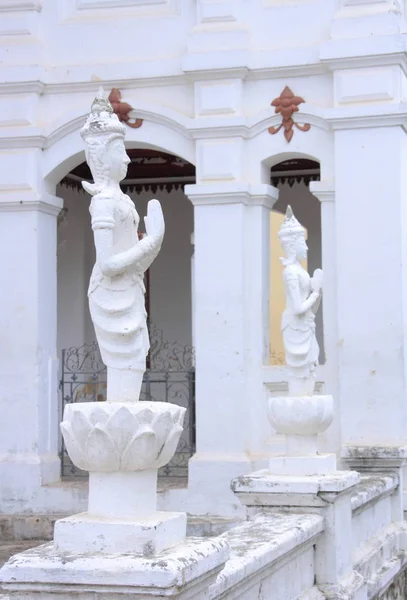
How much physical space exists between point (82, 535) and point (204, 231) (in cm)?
701

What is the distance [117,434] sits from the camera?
4.63 metres

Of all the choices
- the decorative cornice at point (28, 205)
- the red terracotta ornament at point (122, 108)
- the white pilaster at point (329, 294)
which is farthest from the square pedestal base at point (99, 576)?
the red terracotta ornament at point (122, 108)

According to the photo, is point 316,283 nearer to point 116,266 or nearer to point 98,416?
point 116,266

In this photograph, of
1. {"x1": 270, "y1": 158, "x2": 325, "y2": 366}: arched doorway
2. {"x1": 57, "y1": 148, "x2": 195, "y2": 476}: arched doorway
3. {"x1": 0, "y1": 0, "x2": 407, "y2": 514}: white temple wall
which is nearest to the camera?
{"x1": 0, "y1": 0, "x2": 407, "y2": 514}: white temple wall

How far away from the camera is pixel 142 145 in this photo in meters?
11.9

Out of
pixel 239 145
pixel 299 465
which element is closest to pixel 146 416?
pixel 299 465

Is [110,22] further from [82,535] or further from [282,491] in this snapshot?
[82,535]

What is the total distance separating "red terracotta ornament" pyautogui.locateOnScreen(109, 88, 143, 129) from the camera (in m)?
11.8

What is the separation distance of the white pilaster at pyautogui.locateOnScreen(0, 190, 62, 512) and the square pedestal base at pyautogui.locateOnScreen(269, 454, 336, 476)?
3.93 m

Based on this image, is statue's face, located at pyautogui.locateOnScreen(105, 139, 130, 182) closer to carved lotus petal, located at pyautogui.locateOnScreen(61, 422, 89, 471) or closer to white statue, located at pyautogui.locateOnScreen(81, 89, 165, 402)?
white statue, located at pyautogui.locateOnScreen(81, 89, 165, 402)

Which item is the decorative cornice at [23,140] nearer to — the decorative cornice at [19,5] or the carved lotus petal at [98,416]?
the decorative cornice at [19,5]

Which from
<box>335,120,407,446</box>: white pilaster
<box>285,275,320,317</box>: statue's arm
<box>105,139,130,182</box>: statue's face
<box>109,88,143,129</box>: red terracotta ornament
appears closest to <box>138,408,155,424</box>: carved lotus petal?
<box>105,139,130,182</box>: statue's face

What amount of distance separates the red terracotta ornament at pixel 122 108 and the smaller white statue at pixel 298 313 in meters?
3.44

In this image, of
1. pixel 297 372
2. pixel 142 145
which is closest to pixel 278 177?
pixel 142 145
